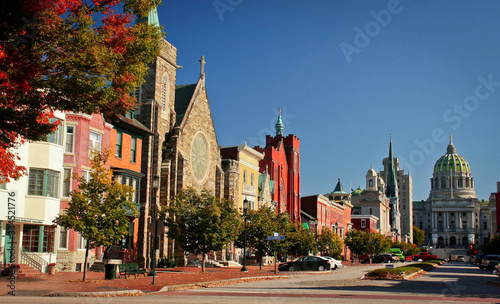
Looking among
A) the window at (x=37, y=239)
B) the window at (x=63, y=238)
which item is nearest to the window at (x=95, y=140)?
the window at (x=63, y=238)

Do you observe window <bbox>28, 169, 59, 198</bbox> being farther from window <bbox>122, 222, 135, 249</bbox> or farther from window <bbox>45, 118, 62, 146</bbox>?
window <bbox>122, 222, 135, 249</bbox>

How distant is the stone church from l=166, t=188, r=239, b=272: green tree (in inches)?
130

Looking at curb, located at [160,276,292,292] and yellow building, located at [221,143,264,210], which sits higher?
yellow building, located at [221,143,264,210]

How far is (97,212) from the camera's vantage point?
2573 centimetres

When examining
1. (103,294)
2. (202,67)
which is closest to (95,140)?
(103,294)

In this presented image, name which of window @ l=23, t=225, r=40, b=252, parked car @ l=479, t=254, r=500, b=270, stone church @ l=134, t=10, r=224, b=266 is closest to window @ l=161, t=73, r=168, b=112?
stone church @ l=134, t=10, r=224, b=266

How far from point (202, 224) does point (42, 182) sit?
427 inches

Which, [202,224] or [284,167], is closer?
[202,224]

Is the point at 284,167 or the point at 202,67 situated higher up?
the point at 202,67

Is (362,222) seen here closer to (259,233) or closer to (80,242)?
(259,233)

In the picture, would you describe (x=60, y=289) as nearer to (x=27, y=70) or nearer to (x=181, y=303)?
(x=181, y=303)

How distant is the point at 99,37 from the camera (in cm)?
1449

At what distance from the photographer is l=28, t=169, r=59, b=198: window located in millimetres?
29734

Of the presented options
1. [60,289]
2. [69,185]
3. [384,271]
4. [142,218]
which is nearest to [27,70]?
[60,289]
